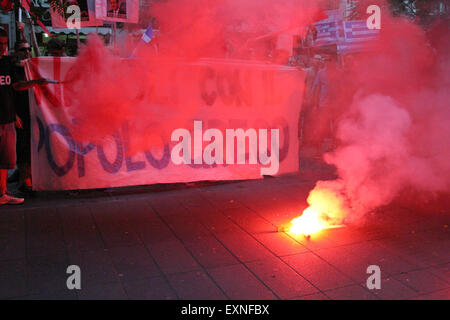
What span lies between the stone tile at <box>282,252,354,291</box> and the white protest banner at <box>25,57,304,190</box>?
242 cm

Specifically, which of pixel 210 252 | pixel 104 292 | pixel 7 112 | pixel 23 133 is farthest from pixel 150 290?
pixel 23 133

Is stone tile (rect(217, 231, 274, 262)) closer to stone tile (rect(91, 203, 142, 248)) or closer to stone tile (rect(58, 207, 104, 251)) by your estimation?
stone tile (rect(91, 203, 142, 248))

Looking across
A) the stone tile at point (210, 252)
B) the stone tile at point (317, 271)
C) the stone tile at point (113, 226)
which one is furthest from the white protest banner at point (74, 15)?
the stone tile at point (317, 271)

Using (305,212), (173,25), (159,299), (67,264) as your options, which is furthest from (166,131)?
(159,299)

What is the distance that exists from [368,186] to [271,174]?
5.40 feet

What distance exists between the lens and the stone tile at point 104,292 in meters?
2.87

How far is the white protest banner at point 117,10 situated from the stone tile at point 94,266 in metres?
3.56

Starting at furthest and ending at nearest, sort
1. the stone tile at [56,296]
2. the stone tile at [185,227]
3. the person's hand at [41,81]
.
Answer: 1. the person's hand at [41,81]
2. the stone tile at [185,227]
3. the stone tile at [56,296]

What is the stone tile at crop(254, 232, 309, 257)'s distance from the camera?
3686 mm

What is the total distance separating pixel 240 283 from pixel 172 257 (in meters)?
0.72

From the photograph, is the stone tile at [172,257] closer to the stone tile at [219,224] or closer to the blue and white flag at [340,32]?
the stone tile at [219,224]

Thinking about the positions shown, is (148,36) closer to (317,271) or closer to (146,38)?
(146,38)

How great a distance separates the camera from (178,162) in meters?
5.54
